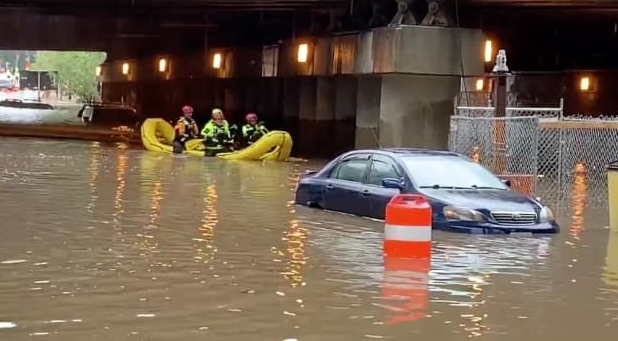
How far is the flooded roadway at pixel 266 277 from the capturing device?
7.89 metres

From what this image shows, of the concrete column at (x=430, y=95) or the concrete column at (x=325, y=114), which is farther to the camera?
the concrete column at (x=325, y=114)

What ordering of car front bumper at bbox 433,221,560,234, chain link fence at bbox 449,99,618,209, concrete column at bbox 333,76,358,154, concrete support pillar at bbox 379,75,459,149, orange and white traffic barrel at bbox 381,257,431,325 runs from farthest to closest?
concrete column at bbox 333,76,358,154 → concrete support pillar at bbox 379,75,459,149 → chain link fence at bbox 449,99,618,209 → car front bumper at bbox 433,221,560,234 → orange and white traffic barrel at bbox 381,257,431,325

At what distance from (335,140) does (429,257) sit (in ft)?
74.7

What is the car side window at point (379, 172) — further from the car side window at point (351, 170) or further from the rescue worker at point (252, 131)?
the rescue worker at point (252, 131)

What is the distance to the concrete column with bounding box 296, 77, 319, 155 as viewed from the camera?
35.8 meters

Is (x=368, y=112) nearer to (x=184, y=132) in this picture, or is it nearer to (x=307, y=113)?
(x=184, y=132)

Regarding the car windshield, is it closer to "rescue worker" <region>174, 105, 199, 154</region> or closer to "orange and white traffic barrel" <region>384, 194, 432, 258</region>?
"orange and white traffic barrel" <region>384, 194, 432, 258</region>

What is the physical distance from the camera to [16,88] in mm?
140375

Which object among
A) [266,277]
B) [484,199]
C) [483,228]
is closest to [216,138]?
[484,199]

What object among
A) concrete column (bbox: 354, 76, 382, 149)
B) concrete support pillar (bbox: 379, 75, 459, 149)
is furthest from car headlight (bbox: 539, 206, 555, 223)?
concrete column (bbox: 354, 76, 382, 149)

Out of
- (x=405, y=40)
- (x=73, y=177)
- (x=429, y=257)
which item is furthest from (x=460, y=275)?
(x=405, y=40)

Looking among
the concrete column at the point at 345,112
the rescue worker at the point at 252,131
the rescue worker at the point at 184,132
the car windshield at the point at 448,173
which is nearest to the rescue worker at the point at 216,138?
the rescue worker at the point at 252,131

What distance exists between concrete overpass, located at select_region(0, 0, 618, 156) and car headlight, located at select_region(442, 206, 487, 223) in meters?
15.0

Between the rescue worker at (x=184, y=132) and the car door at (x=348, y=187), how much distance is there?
14.3 m
